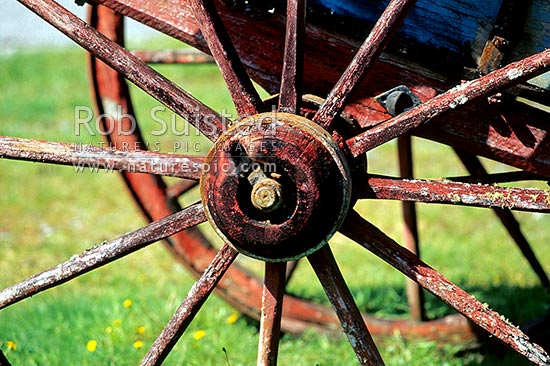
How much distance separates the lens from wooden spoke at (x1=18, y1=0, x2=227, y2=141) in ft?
5.95

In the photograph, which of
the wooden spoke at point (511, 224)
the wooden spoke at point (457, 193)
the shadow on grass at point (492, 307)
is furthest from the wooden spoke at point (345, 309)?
the shadow on grass at point (492, 307)

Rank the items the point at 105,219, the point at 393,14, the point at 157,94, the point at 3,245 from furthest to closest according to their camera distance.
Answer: the point at 105,219 < the point at 3,245 < the point at 157,94 < the point at 393,14

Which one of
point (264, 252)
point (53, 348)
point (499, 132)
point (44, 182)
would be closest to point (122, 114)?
point (53, 348)

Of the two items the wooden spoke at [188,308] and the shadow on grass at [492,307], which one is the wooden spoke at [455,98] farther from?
the shadow on grass at [492,307]

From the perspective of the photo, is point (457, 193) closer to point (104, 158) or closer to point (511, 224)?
point (104, 158)

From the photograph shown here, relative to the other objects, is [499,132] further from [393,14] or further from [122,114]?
[122,114]

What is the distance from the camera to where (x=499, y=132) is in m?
1.92

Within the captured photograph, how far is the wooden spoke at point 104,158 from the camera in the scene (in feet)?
5.96

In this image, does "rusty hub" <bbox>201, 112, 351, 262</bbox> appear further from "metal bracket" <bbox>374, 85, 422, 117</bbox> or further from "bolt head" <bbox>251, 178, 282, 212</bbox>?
"metal bracket" <bbox>374, 85, 422, 117</bbox>

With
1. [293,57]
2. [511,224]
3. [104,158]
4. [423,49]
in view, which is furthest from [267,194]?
[511,224]

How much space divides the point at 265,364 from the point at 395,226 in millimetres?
2844

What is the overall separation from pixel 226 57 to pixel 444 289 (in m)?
0.77

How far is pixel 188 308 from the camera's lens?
1.83 meters

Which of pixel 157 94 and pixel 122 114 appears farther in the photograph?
Answer: pixel 122 114
